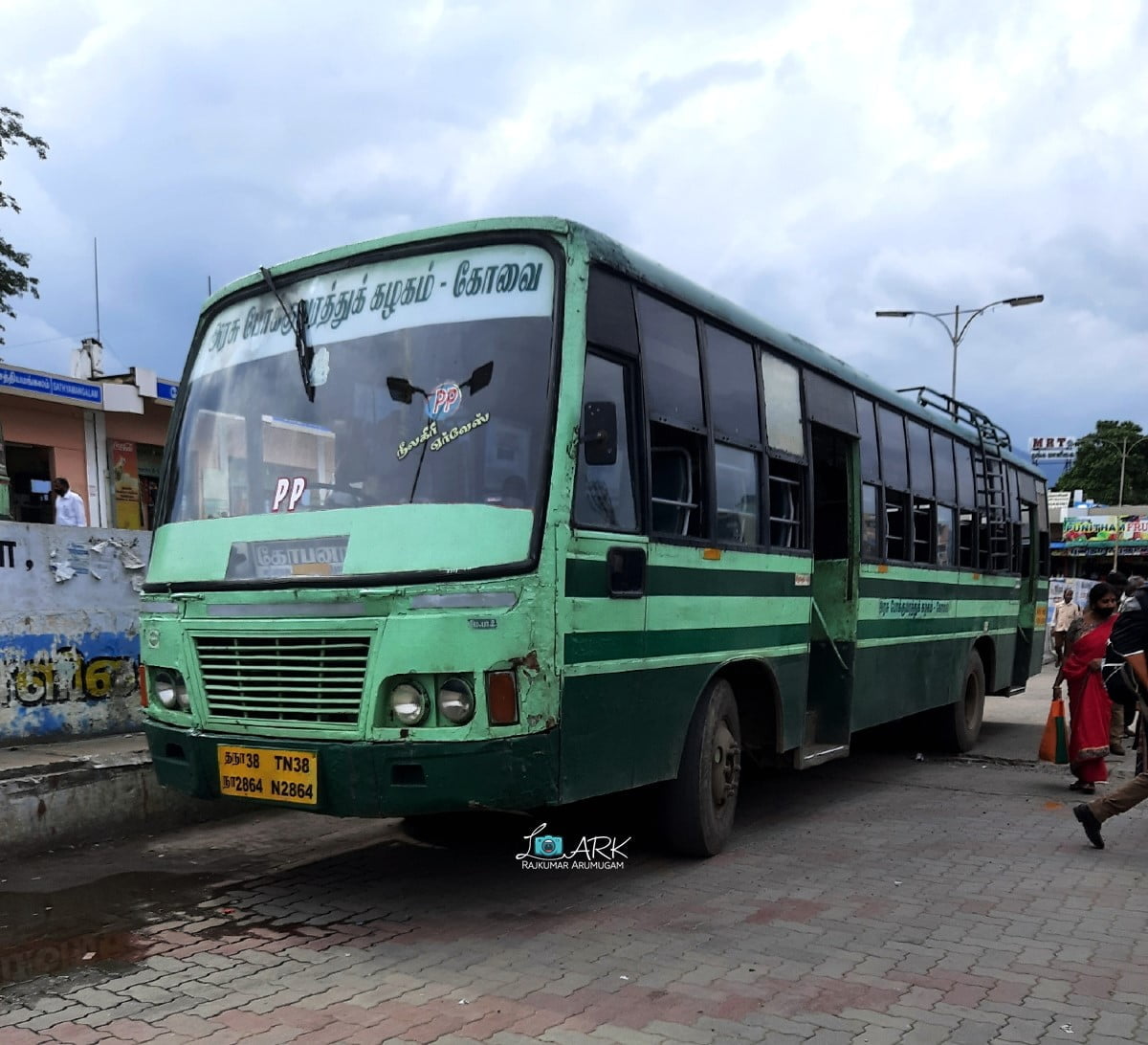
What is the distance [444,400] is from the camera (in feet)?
16.1

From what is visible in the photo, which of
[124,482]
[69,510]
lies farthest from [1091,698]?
[124,482]

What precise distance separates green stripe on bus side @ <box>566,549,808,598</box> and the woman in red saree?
2.65m

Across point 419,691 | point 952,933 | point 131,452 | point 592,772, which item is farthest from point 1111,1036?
point 131,452

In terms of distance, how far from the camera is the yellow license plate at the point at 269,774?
4.71 metres

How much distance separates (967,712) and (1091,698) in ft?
9.61

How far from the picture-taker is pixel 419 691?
180 inches

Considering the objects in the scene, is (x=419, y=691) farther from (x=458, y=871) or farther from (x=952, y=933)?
(x=952, y=933)

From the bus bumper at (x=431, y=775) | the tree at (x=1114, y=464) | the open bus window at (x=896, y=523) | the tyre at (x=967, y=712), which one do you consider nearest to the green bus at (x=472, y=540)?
the bus bumper at (x=431, y=775)

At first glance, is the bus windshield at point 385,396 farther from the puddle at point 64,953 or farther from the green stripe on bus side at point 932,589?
the green stripe on bus side at point 932,589

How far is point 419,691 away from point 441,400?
128 cm

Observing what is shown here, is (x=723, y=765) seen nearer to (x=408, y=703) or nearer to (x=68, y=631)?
(x=408, y=703)

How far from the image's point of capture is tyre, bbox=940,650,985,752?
10.6m

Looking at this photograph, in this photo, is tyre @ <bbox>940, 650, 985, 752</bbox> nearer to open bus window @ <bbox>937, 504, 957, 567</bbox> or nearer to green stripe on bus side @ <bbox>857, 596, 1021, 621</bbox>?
green stripe on bus side @ <bbox>857, 596, 1021, 621</bbox>

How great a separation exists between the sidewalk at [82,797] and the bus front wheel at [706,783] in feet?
10.1
